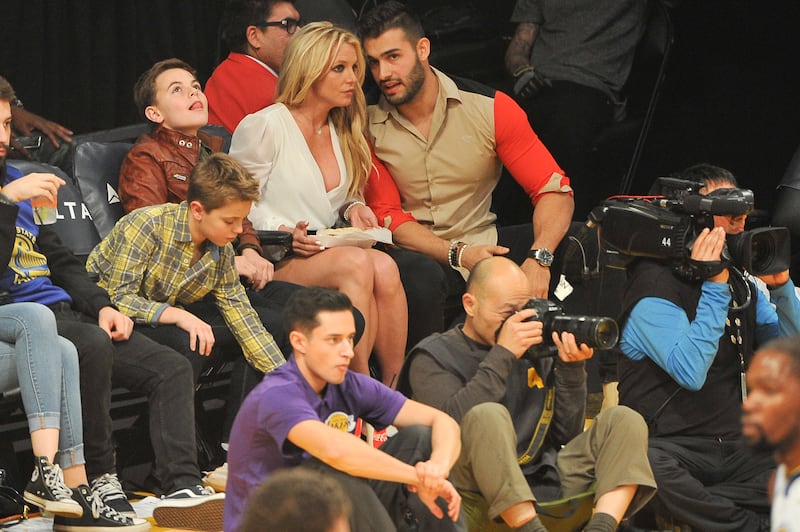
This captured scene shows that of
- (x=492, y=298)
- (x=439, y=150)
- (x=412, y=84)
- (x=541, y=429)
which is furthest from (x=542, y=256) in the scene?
(x=541, y=429)

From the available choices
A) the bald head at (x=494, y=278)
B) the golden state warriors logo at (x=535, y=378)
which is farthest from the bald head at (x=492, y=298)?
the golden state warriors logo at (x=535, y=378)

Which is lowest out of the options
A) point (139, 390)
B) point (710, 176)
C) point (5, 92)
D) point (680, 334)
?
point (139, 390)

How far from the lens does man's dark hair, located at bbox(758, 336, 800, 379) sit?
236cm

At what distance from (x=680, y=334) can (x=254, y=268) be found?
138 centimetres

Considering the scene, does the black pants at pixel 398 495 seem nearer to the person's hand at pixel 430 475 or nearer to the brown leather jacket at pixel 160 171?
the person's hand at pixel 430 475

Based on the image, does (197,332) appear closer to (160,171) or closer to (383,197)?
(160,171)

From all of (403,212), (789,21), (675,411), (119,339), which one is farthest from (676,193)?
(789,21)

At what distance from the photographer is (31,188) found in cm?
378

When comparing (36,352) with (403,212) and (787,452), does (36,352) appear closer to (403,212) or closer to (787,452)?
(403,212)

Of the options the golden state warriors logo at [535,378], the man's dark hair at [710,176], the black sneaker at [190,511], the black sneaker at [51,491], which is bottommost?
the black sneaker at [190,511]

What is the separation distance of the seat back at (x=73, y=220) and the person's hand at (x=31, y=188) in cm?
67

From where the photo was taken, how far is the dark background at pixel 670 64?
5.37 meters

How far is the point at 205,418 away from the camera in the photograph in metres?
4.55

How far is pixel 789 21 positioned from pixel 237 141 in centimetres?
282
